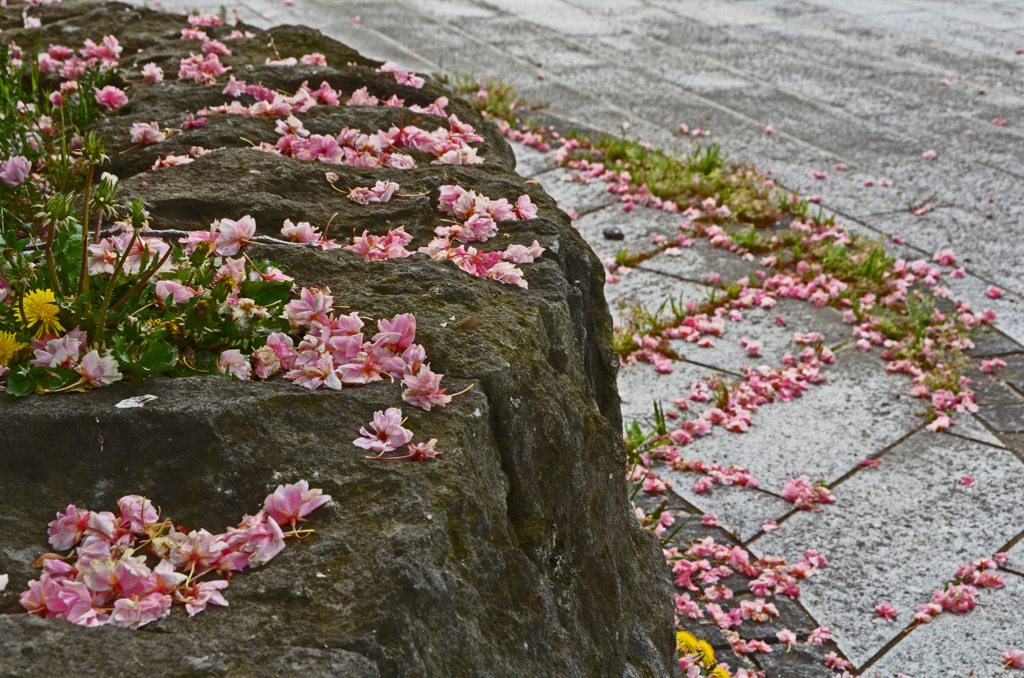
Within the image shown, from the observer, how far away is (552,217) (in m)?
2.36

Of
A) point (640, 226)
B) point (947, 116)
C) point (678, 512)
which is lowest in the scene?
point (678, 512)

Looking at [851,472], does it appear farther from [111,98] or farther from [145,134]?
[111,98]

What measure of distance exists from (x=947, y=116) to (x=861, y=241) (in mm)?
2393

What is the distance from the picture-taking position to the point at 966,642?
8.81 feet

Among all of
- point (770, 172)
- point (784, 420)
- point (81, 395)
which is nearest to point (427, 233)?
point (81, 395)

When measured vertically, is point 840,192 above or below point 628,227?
above

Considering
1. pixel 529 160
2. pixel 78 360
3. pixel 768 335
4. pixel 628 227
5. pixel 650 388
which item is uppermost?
pixel 78 360

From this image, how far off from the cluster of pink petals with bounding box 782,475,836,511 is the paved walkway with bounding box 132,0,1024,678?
35 millimetres

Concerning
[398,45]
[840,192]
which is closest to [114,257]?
[840,192]

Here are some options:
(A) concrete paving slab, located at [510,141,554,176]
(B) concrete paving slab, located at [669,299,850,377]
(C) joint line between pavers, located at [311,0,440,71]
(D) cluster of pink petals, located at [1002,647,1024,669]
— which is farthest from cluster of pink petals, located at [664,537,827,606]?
(C) joint line between pavers, located at [311,0,440,71]

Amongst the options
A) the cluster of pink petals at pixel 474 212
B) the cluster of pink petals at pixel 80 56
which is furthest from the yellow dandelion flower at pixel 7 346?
the cluster of pink petals at pixel 80 56

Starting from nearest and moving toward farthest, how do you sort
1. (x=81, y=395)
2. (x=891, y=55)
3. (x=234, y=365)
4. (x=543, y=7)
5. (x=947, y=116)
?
1. (x=81, y=395)
2. (x=234, y=365)
3. (x=947, y=116)
4. (x=891, y=55)
5. (x=543, y=7)

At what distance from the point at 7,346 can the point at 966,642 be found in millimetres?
2606

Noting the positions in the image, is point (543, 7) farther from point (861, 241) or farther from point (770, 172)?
point (861, 241)
